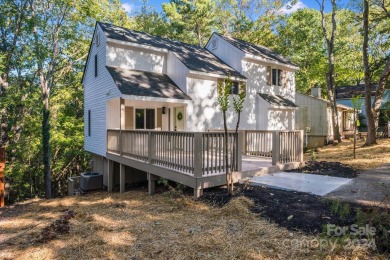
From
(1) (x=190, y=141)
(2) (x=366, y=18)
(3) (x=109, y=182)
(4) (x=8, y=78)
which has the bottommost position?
(3) (x=109, y=182)

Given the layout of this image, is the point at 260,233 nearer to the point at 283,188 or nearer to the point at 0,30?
the point at 283,188

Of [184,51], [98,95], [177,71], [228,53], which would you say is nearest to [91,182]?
[98,95]

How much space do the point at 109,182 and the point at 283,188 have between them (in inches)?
329

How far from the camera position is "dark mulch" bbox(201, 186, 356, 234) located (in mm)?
4328

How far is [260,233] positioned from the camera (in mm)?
4188

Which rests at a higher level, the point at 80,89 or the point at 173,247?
the point at 80,89

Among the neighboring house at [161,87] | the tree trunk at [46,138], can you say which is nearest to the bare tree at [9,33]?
the tree trunk at [46,138]

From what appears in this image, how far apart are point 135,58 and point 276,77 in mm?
9711

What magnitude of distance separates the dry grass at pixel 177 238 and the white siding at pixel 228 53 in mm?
11491

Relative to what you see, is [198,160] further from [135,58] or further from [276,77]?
[276,77]

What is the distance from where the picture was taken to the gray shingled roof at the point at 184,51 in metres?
13.0

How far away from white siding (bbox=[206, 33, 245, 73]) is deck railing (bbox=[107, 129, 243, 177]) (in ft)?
29.9

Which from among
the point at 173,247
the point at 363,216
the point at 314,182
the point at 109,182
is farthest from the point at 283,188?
the point at 109,182

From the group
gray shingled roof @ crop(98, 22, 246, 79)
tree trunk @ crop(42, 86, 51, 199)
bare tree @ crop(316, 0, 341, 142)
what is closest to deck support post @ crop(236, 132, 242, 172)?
gray shingled roof @ crop(98, 22, 246, 79)
